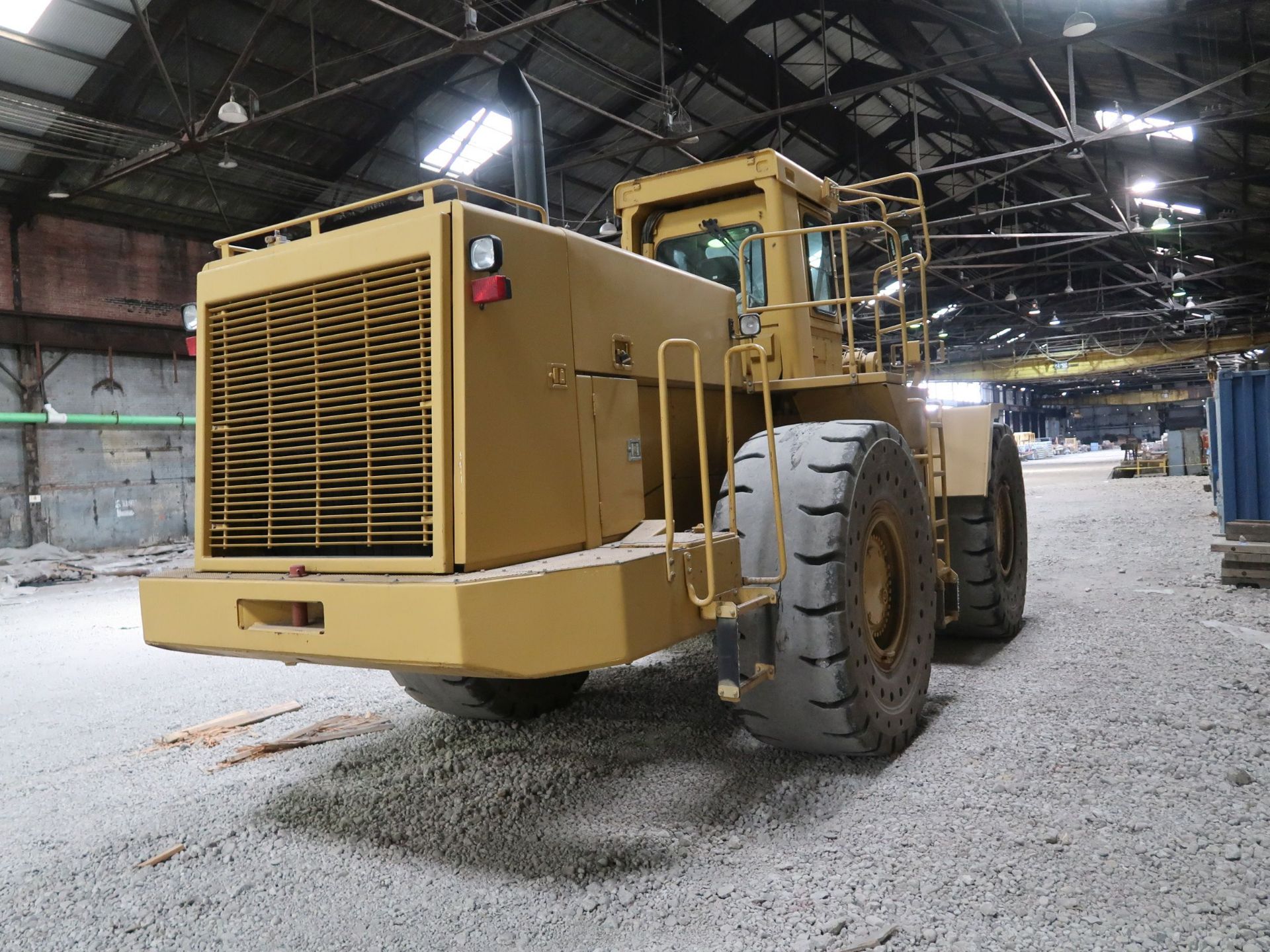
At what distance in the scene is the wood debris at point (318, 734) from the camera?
462cm

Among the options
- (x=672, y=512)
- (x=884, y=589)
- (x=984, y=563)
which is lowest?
(x=984, y=563)

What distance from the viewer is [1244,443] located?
10.4 metres

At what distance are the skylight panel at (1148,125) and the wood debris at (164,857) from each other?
15.0m

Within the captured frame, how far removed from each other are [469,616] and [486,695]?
78.7 inches

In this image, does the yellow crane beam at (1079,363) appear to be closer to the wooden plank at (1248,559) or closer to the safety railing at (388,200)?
the wooden plank at (1248,559)

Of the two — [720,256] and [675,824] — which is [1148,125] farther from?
[675,824]

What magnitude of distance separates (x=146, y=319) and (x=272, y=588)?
1622cm

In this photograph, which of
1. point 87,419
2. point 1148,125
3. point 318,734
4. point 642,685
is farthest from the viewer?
point 87,419

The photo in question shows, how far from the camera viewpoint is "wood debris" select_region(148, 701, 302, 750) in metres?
4.96

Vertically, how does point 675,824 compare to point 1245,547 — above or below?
below

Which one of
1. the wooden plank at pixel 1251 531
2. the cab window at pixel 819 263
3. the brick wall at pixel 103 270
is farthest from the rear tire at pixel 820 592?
the brick wall at pixel 103 270

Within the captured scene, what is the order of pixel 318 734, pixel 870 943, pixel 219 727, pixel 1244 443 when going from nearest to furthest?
1. pixel 870 943
2. pixel 318 734
3. pixel 219 727
4. pixel 1244 443

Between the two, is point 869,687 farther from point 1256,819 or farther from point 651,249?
point 651,249

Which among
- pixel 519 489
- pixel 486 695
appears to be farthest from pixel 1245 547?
pixel 519 489
